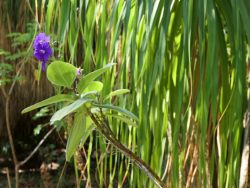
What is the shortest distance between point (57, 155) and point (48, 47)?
161 inches

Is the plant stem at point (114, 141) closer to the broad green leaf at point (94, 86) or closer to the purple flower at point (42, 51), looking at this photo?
the broad green leaf at point (94, 86)

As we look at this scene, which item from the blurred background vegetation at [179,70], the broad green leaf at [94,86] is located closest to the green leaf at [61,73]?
the broad green leaf at [94,86]

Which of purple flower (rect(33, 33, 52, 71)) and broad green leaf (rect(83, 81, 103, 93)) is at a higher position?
purple flower (rect(33, 33, 52, 71))

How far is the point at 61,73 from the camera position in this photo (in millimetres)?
866

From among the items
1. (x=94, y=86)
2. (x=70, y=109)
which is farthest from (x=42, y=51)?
(x=70, y=109)

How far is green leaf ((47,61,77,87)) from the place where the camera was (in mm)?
861

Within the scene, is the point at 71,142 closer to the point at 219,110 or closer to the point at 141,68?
the point at 141,68

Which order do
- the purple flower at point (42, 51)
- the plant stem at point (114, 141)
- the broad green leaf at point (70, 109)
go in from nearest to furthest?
1. the broad green leaf at point (70, 109)
2. the plant stem at point (114, 141)
3. the purple flower at point (42, 51)

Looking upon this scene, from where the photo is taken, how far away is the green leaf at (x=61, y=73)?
0.86m

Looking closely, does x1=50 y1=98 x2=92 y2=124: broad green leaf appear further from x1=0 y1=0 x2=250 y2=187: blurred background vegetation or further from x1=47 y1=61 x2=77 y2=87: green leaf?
x1=0 y1=0 x2=250 y2=187: blurred background vegetation

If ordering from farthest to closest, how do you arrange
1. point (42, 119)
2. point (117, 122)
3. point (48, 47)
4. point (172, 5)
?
point (42, 119)
point (117, 122)
point (172, 5)
point (48, 47)

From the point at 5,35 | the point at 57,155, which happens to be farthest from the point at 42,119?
the point at 5,35

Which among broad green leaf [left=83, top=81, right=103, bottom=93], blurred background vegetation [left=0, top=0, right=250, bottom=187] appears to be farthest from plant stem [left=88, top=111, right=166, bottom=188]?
blurred background vegetation [left=0, top=0, right=250, bottom=187]

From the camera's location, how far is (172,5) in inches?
46.4
